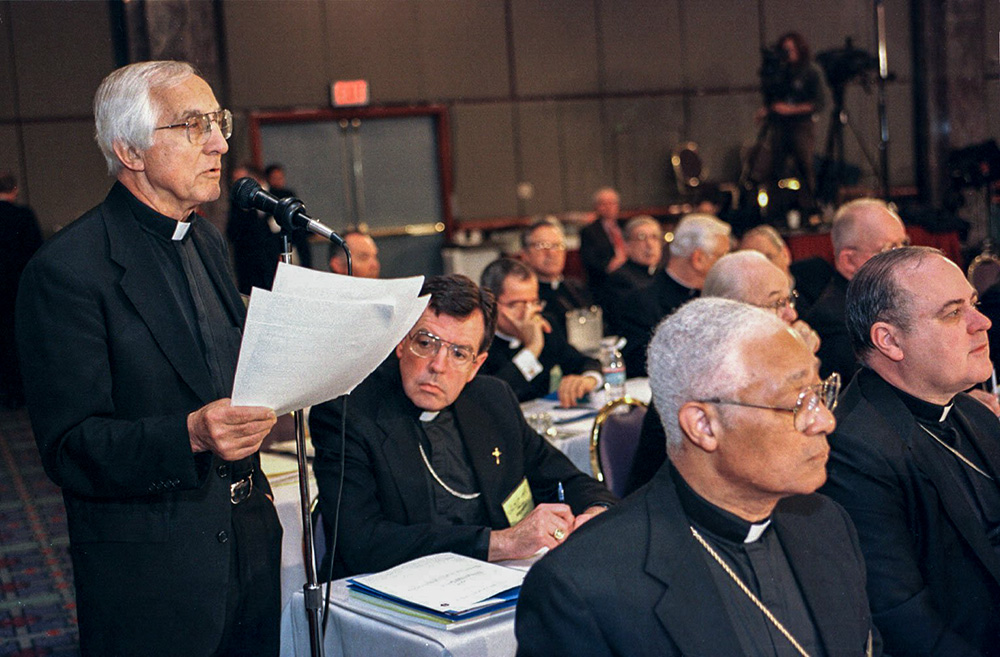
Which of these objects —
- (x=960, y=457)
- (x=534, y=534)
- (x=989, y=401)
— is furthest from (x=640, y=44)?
(x=534, y=534)

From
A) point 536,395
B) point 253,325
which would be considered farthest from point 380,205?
point 253,325

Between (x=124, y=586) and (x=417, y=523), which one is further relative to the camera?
(x=417, y=523)

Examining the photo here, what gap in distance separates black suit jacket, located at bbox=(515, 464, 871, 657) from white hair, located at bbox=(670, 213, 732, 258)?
4647 mm

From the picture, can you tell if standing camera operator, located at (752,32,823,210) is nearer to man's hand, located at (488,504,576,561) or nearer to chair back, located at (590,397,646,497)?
chair back, located at (590,397,646,497)

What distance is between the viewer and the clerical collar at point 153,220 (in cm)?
224

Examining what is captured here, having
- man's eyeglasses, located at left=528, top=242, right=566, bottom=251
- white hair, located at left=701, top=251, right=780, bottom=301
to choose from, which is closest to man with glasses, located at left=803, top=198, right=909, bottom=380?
white hair, located at left=701, top=251, right=780, bottom=301

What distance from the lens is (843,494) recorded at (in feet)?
8.11

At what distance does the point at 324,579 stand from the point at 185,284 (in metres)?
0.95

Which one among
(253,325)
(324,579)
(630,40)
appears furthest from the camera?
(630,40)

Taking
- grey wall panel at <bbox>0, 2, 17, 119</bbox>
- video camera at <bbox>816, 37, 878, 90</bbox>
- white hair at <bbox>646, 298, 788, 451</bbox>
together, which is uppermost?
grey wall panel at <bbox>0, 2, 17, 119</bbox>

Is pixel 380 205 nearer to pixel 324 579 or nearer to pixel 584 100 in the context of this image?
pixel 584 100

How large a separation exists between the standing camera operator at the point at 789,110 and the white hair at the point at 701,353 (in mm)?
9412

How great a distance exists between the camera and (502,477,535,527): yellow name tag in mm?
3057

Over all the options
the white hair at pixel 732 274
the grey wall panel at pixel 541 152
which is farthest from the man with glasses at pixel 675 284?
the grey wall panel at pixel 541 152
